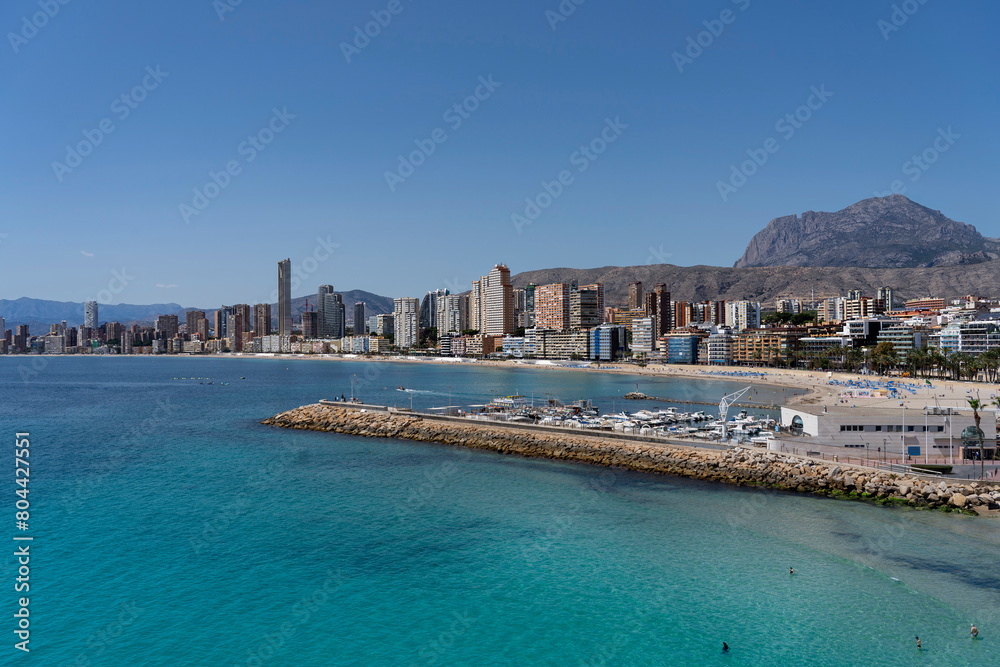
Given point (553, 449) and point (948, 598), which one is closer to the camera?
point (948, 598)

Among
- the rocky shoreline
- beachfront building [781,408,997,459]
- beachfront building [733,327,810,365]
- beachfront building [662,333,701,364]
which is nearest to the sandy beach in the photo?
beachfront building [781,408,997,459]

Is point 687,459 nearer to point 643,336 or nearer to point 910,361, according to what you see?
point 910,361

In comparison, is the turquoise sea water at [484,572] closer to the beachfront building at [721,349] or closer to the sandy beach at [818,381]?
the sandy beach at [818,381]

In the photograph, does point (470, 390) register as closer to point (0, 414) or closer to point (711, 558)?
point (0, 414)

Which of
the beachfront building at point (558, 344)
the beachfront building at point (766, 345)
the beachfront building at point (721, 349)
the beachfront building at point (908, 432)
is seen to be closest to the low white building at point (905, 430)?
the beachfront building at point (908, 432)

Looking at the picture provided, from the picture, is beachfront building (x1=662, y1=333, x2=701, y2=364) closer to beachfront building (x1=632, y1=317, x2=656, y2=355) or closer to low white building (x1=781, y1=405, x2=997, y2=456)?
beachfront building (x1=632, y1=317, x2=656, y2=355)

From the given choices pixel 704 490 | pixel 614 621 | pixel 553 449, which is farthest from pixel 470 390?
pixel 614 621

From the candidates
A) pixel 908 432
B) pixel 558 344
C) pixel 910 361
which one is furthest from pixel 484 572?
pixel 558 344
